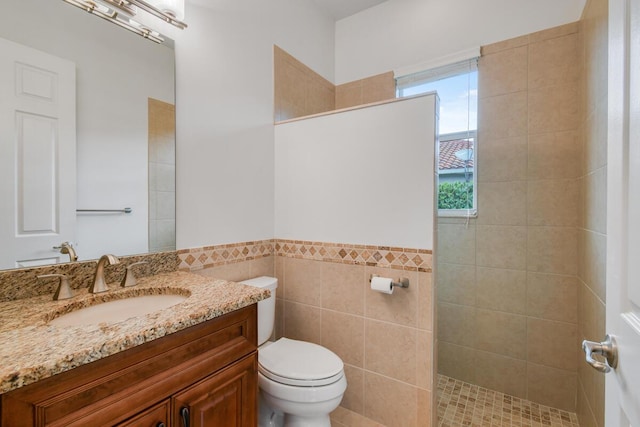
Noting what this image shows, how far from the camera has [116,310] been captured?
1.07m

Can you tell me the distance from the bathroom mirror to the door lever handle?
1.54 m

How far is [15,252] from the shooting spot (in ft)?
3.24

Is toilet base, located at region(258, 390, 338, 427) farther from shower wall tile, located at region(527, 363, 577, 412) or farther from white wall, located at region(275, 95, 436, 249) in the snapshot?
shower wall tile, located at region(527, 363, 577, 412)

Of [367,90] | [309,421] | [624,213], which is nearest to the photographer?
[624,213]

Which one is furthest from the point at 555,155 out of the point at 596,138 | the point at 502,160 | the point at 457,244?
the point at 457,244

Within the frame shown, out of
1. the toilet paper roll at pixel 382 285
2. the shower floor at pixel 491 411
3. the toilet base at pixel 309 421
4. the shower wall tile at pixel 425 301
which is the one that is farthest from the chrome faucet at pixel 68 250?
the shower floor at pixel 491 411

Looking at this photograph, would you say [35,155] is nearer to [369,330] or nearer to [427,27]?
[369,330]

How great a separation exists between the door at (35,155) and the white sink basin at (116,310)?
0.25 meters

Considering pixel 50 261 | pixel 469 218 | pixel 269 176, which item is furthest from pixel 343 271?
pixel 50 261

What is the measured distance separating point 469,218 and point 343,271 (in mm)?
1037

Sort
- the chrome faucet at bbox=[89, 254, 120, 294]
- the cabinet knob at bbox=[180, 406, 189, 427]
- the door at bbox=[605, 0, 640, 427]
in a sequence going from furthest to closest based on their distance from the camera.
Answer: the chrome faucet at bbox=[89, 254, 120, 294] → the cabinet knob at bbox=[180, 406, 189, 427] → the door at bbox=[605, 0, 640, 427]

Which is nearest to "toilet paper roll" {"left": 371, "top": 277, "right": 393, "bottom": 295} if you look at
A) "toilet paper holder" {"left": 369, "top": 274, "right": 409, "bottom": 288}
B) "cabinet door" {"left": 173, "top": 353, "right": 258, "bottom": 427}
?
"toilet paper holder" {"left": 369, "top": 274, "right": 409, "bottom": 288}

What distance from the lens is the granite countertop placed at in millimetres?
596

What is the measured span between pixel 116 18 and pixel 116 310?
3.92 feet
